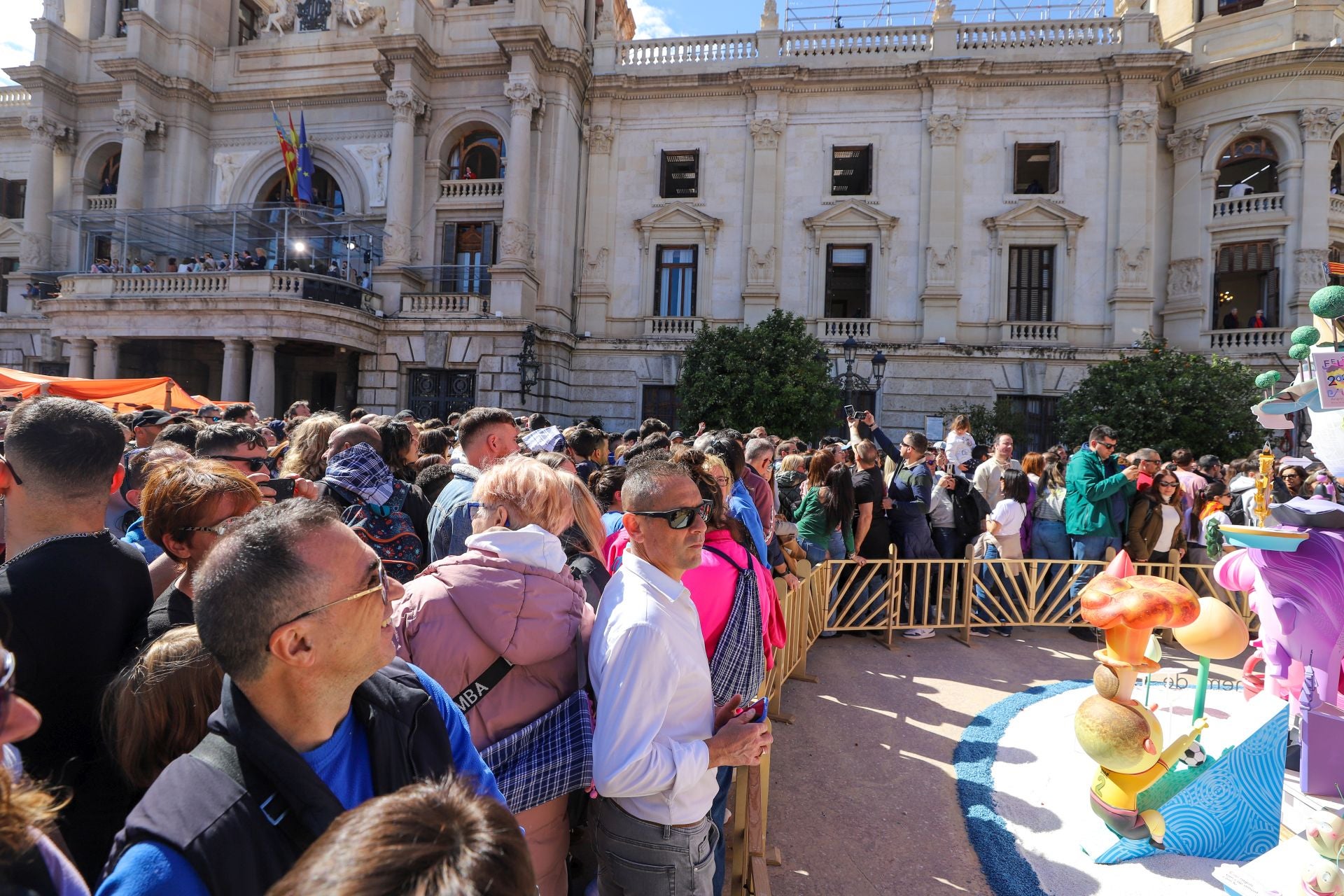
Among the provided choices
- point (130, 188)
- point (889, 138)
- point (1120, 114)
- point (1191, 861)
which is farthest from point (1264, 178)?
point (130, 188)

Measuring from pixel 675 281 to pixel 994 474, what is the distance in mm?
15361

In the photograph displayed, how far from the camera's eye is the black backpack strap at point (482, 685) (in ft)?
7.10

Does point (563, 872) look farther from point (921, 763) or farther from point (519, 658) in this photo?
point (921, 763)

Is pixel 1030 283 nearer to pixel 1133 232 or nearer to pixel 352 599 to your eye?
pixel 1133 232

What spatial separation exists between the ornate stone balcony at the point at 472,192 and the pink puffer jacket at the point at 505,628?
70.3 ft

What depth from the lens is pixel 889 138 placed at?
21062 mm

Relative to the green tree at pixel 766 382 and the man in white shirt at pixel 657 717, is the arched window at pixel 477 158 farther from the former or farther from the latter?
the man in white shirt at pixel 657 717

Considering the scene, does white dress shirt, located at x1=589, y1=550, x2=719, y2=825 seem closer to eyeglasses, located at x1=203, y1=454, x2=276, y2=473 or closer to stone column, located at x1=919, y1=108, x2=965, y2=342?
eyeglasses, located at x1=203, y1=454, x2=276, y2=473

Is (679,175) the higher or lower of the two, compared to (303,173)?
higher

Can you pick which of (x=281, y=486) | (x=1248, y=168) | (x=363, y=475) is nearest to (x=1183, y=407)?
(x=1248, y=168)

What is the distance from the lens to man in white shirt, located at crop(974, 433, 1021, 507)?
8.48 m

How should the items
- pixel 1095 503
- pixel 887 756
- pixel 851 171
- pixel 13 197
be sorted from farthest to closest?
pixel 13 197, pixel 851 171, pixel 1095 503, pixel 887 756

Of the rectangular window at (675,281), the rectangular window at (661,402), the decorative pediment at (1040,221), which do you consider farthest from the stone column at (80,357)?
the decorative pediment at (1040,221)

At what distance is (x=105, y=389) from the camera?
36.0ft
